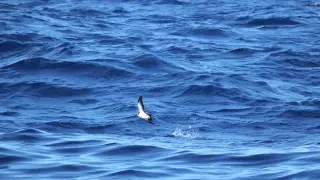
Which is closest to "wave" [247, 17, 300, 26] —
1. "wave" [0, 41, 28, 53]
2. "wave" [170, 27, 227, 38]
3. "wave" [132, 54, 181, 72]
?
"wave" [170, 27, 227, 38]

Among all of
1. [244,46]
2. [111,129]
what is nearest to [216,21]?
[244,46]

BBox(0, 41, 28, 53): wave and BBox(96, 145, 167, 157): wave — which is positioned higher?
BBox(0, 41, 28, 53): wave

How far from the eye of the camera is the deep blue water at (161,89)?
15.6 m

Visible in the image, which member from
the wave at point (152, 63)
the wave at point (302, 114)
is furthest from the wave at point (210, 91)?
the wave at point (152, 63)

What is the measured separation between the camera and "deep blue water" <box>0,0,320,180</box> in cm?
1557

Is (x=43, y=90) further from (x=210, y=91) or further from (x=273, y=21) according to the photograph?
(x=273, y=21)

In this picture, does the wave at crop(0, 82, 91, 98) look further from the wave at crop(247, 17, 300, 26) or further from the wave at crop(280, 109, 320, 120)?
the wave at crop(247, 17, 300, 26)

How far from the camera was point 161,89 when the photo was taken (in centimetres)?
2341

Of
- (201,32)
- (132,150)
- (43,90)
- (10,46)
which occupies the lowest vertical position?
(132,150)

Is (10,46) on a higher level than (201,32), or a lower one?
lower

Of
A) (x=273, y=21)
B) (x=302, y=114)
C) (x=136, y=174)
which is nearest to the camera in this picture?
(x=136, y=174)

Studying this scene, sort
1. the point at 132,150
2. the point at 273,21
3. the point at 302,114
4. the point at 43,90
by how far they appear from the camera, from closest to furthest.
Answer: the point at 132,150 < the point at 302,114 < the point at 43,90 < the point at 273,21

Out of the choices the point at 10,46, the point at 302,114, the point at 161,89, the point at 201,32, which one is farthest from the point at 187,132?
the point at 201,32

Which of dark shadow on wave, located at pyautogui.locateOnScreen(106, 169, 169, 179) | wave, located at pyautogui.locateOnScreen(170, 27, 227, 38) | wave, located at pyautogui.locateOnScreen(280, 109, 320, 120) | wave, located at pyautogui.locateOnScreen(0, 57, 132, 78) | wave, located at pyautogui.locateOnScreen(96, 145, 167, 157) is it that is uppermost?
wave, located at pyautogui.locateOnScreen(170, 27, 227, 38)
